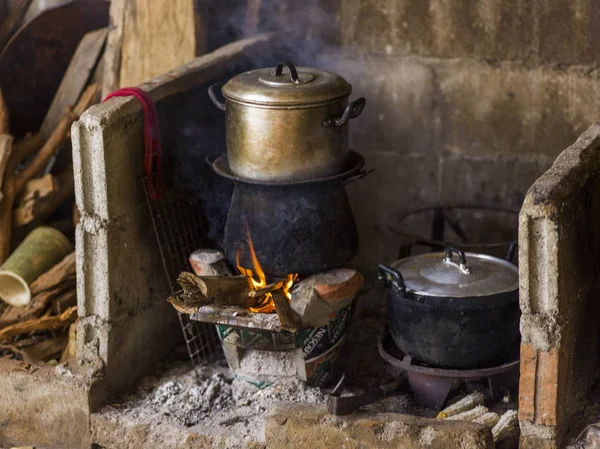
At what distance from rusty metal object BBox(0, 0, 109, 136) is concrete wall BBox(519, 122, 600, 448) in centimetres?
335

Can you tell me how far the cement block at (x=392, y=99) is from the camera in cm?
530

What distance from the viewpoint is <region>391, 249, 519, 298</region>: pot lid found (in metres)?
4.09

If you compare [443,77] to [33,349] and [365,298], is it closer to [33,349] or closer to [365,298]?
[365,298]

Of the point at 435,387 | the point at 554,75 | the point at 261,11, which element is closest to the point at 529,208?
the point at 435,387

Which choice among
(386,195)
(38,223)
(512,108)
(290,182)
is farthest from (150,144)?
(512,108)

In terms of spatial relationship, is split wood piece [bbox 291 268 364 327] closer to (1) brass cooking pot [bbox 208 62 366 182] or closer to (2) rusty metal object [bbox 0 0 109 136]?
(1) brass cooking pot [bbox 208 62 366 182]

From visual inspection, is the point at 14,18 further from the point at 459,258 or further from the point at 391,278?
the point at 459,258

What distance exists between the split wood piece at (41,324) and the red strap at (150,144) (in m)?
0.91

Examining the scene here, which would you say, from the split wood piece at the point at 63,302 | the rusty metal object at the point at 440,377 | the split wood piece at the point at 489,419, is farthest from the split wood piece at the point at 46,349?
the split wood piece at the point at 489,419

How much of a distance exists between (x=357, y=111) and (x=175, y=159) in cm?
105

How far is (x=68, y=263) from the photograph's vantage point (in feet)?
16.7

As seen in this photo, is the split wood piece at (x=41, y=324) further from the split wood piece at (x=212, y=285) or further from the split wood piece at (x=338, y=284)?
the split wood piece at (x=338, y=284)

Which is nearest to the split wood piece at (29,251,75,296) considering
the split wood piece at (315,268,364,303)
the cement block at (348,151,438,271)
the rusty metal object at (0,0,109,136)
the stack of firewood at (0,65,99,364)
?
the stack of firewood at (0,65,99,364)

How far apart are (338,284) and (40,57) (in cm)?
277
